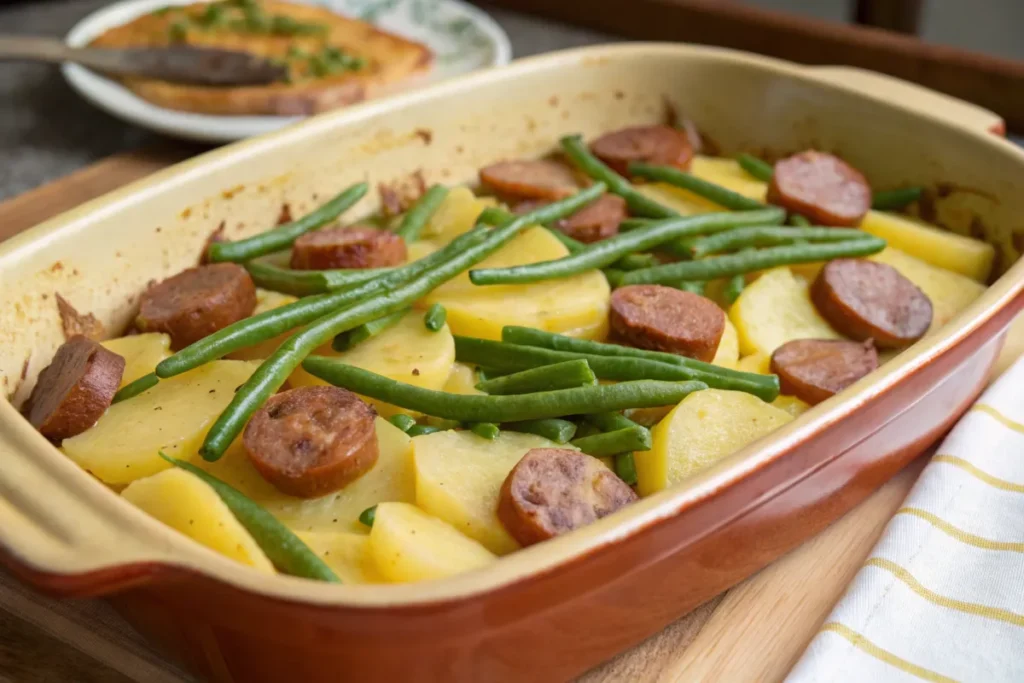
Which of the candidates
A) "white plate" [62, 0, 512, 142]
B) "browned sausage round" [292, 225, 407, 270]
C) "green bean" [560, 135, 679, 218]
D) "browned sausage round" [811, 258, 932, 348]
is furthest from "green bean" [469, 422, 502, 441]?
"white plate" [62, 0, 512, 142]

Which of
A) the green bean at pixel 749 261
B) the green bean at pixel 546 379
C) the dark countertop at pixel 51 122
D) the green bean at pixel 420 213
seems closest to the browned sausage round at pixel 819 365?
the green bean at pixel 749 261

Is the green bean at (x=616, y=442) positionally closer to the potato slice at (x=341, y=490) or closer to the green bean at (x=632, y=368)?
the green bean at (x=632, y=368)

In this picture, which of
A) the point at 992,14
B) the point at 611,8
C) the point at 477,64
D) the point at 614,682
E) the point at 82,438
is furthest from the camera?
the point at 992,14

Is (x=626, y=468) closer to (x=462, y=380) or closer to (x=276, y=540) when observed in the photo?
(x=462, y=380)

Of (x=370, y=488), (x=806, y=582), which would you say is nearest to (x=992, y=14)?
(x=806, y=582)

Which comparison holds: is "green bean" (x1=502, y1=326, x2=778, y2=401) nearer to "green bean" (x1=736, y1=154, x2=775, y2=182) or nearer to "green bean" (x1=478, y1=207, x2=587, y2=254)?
"green bean" (x1=478, y1=207, x2=587, y2=254)

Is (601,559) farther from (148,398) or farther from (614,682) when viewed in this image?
(148,398)
